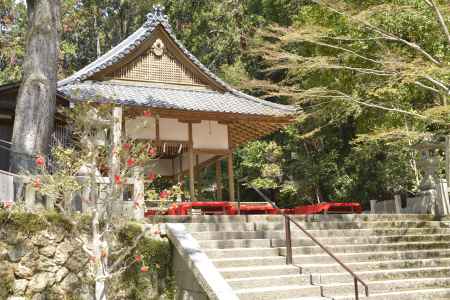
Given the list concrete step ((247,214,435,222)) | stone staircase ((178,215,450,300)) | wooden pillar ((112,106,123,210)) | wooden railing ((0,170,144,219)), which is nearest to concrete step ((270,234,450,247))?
stone staircase ((178,215,450,300))

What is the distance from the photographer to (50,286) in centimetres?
672

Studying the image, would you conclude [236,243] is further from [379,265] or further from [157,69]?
[157,69]

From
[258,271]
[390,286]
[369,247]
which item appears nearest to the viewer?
[258,271]

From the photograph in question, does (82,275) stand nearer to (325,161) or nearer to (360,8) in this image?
(360,8)

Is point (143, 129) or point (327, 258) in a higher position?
point (143, 129)

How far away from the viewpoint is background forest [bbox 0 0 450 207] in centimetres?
1202

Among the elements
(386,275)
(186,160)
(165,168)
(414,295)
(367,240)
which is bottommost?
(414,295)

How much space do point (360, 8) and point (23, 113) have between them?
8.54 m

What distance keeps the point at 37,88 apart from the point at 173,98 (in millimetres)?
3756

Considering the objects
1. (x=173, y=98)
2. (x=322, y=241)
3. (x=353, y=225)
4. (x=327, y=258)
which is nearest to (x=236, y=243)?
(x=327, y=258)

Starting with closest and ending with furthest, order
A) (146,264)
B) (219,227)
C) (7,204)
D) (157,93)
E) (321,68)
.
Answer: (7,204)
(146,264)
(219,227)
(157,93)
(321,68)

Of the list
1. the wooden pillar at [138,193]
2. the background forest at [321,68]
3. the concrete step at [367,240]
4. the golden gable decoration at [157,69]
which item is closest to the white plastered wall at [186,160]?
the golden gable decoration at [157,69]

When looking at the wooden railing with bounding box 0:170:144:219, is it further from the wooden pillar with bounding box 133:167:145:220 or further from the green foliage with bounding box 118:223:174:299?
the green foliage with bounding box 118:223:174:299

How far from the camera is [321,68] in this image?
42.9ft
